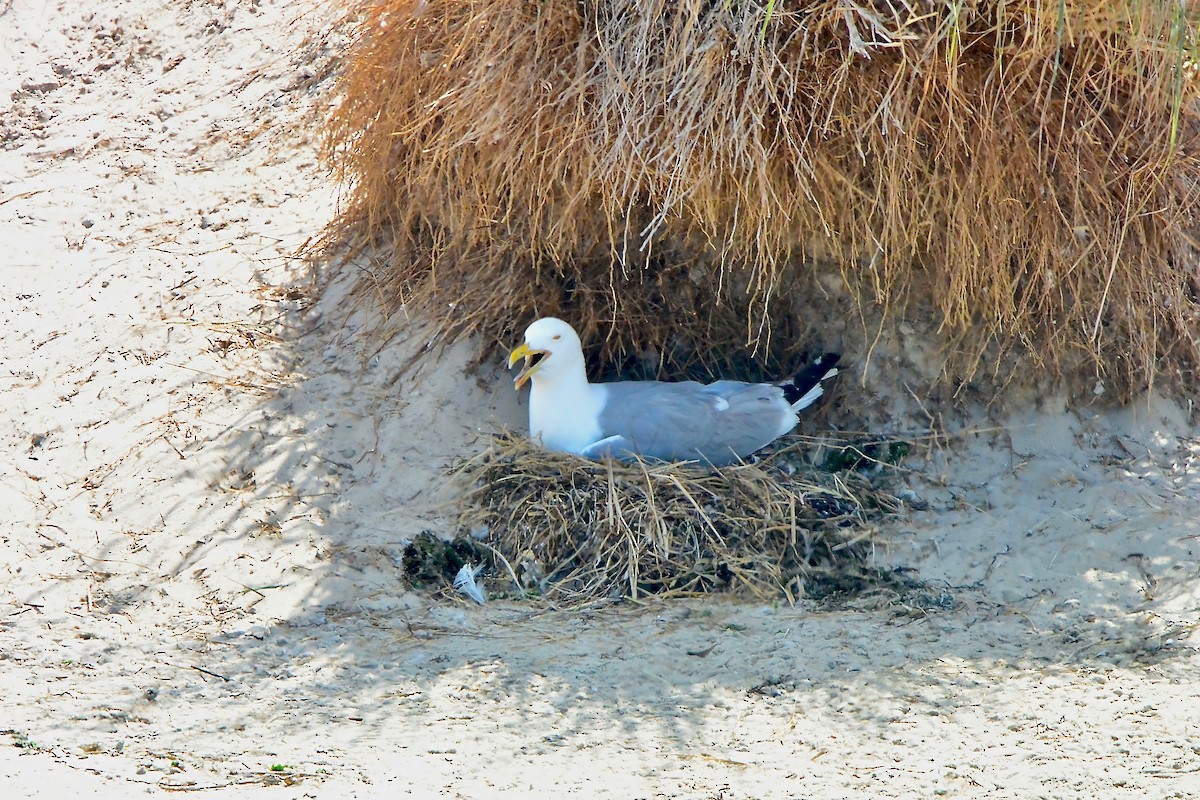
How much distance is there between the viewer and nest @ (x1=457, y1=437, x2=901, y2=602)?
3.95 meters

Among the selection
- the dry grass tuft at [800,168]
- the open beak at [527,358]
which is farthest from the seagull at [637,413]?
the dry grass tuft at [800,168]

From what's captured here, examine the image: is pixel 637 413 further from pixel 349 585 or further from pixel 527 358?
pixel 349 585

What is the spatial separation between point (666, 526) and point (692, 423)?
481 mm

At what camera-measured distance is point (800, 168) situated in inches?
164

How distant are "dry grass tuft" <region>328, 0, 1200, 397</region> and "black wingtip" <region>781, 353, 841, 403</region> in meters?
0.19

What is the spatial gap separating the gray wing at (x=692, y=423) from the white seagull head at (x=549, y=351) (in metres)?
0.20

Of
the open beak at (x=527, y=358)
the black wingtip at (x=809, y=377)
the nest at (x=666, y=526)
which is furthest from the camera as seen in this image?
the black wingtip at (x=809, y=377)

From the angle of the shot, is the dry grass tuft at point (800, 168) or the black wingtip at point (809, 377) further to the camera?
the black wingtip at point (809, 377)

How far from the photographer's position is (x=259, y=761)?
9.49ft

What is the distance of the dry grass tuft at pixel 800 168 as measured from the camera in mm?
4008

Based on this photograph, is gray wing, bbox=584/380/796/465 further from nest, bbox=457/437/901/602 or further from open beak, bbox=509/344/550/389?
open beak, bbox=509/344/550/389

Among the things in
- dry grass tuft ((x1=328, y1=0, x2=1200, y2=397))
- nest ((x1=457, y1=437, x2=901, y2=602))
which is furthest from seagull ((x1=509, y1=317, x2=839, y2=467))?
dry grass tuft ((x1=328, y1=0, x2=1200, y2=397))

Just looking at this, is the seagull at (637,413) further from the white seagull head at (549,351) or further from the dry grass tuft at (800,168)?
the dry grass tuft at (800,168)

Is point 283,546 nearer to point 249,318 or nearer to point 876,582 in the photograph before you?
point 249,318
